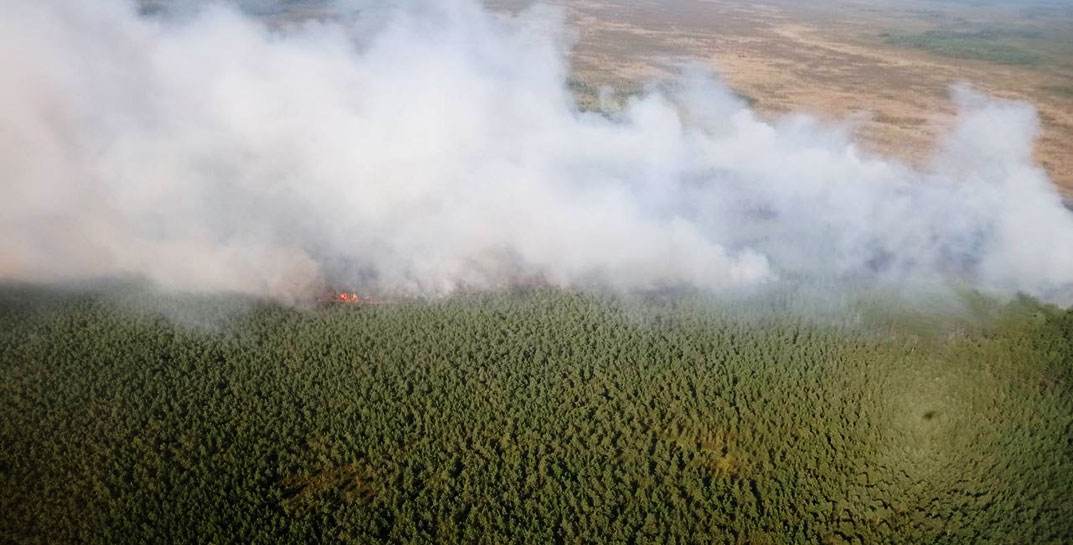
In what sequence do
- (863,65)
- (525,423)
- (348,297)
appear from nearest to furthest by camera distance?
(525,423) → (348,297) → (863,65)

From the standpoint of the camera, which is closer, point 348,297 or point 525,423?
point 525,423

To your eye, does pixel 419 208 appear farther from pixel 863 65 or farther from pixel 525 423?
pixel 863 65

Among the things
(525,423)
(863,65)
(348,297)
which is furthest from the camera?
(863,65)

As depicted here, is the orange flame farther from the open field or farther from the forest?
the open field

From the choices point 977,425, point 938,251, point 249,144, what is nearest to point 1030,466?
point 977,425

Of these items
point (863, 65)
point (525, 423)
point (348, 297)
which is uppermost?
point (863, 65)

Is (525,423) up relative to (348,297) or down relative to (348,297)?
down

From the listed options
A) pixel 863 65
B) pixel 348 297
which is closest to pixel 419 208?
pixel 348 297

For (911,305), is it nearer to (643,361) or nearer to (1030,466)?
(1030,466)
